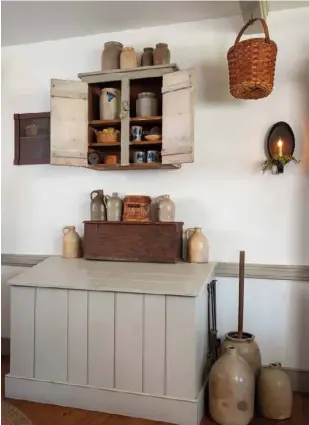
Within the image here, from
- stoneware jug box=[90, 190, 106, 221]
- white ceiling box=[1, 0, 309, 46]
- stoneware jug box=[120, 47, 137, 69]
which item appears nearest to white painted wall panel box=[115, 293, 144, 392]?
stoneware jug box=[90, 190, 106, 221]

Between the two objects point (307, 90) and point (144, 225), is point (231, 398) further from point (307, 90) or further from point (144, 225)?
point (307, 90)

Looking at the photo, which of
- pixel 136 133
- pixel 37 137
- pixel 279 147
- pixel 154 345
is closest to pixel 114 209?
pixel 136 133

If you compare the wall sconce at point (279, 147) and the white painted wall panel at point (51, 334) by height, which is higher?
the wall sconce at point (279, 147)

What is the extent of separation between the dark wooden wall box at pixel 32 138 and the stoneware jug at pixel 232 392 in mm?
1785

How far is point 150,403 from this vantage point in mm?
2039

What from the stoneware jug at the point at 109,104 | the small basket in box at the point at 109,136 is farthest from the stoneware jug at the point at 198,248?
the stoneware jug at the point at 109,104

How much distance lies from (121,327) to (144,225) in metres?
0.68

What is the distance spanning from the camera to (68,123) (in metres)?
2.51

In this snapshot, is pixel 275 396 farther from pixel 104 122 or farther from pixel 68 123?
pixel 68 123

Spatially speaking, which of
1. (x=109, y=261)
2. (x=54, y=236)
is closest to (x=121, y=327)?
(x=109, y=261)

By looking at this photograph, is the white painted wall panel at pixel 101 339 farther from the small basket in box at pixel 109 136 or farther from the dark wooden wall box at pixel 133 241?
the small basket in box at pixel 109 136

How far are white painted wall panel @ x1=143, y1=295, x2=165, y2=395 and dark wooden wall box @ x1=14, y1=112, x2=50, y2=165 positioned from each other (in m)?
1.39

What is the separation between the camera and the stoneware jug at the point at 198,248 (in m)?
2.51

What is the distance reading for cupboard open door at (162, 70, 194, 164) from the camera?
2.29 meters
